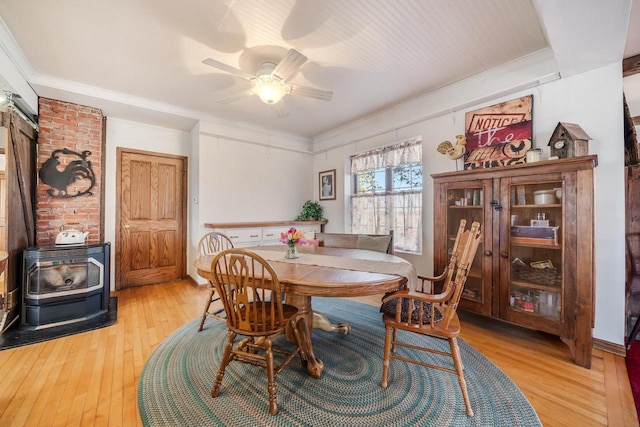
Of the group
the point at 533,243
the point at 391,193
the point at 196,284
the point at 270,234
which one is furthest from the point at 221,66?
the point at 196,284

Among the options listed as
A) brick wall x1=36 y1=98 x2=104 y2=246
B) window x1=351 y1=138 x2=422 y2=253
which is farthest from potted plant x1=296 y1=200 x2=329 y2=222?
brick wall x1=36 y1=98 x2=104 y2=246

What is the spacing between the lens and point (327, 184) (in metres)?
4.89

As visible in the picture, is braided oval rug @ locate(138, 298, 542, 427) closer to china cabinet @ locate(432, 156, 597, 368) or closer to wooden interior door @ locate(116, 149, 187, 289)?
china cabinet @ locate(432, 156, 597, 368)

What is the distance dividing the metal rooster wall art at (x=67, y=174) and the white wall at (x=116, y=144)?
1.35 feet

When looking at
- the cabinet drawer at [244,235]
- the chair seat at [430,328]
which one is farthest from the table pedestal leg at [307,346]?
the cabinet drawer at [244,235]

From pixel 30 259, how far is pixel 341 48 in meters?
3.63

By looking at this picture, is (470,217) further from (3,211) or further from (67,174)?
(67,174)

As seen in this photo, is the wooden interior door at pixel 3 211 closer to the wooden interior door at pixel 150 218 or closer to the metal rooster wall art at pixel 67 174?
the metal rooster wall art at pixel 67 174

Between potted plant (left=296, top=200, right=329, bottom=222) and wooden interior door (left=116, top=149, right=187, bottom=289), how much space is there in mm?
2039

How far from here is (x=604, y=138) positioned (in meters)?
2.15

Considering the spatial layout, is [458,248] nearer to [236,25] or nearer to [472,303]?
[472,303]

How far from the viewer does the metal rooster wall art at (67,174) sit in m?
3.05

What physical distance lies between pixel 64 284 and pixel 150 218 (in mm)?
1492

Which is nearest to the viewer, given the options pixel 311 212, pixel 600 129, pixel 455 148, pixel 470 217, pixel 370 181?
pixel 600 129
